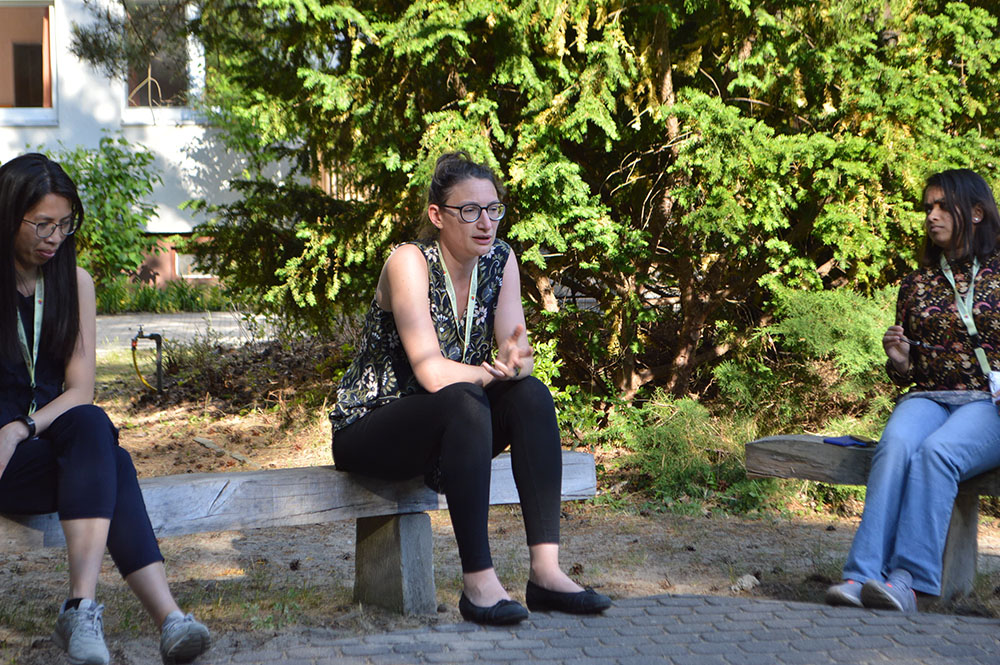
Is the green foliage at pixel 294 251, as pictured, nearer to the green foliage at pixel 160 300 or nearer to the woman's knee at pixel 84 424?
the woman's knee at pixel 84 424

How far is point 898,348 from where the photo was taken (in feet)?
14.0

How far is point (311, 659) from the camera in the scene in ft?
10.5

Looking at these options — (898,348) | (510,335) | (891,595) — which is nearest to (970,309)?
(898,348)

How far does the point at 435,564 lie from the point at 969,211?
282 centimetres

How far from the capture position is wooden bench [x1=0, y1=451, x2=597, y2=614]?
3355mm

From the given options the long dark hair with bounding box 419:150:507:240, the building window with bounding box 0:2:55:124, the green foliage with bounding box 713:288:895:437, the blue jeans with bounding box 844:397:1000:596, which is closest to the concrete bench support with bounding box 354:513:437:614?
the long dark hair with bounding box 419:150:507:240

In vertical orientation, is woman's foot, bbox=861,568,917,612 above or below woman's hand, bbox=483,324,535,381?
below

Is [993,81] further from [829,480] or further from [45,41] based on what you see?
[45,41]

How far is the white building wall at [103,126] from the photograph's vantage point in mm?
17859

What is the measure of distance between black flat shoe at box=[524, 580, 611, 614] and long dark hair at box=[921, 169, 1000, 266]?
213cm

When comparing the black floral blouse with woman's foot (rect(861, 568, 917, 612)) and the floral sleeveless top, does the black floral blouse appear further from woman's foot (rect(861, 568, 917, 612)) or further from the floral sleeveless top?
the floral sleeveless top

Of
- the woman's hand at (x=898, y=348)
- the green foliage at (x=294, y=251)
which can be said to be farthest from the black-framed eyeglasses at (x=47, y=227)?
the green foliage at (x=294, y=251)

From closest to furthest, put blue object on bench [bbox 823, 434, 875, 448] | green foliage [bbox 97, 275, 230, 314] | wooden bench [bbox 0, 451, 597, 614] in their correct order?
wooden bench [bbox 0, 451, 597, 614]
blue object on bench [bbox 823, 434, 875, 448]
green foliage [bbox 97, 275, 230, 314]

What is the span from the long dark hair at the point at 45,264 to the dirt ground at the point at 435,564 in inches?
37.9
